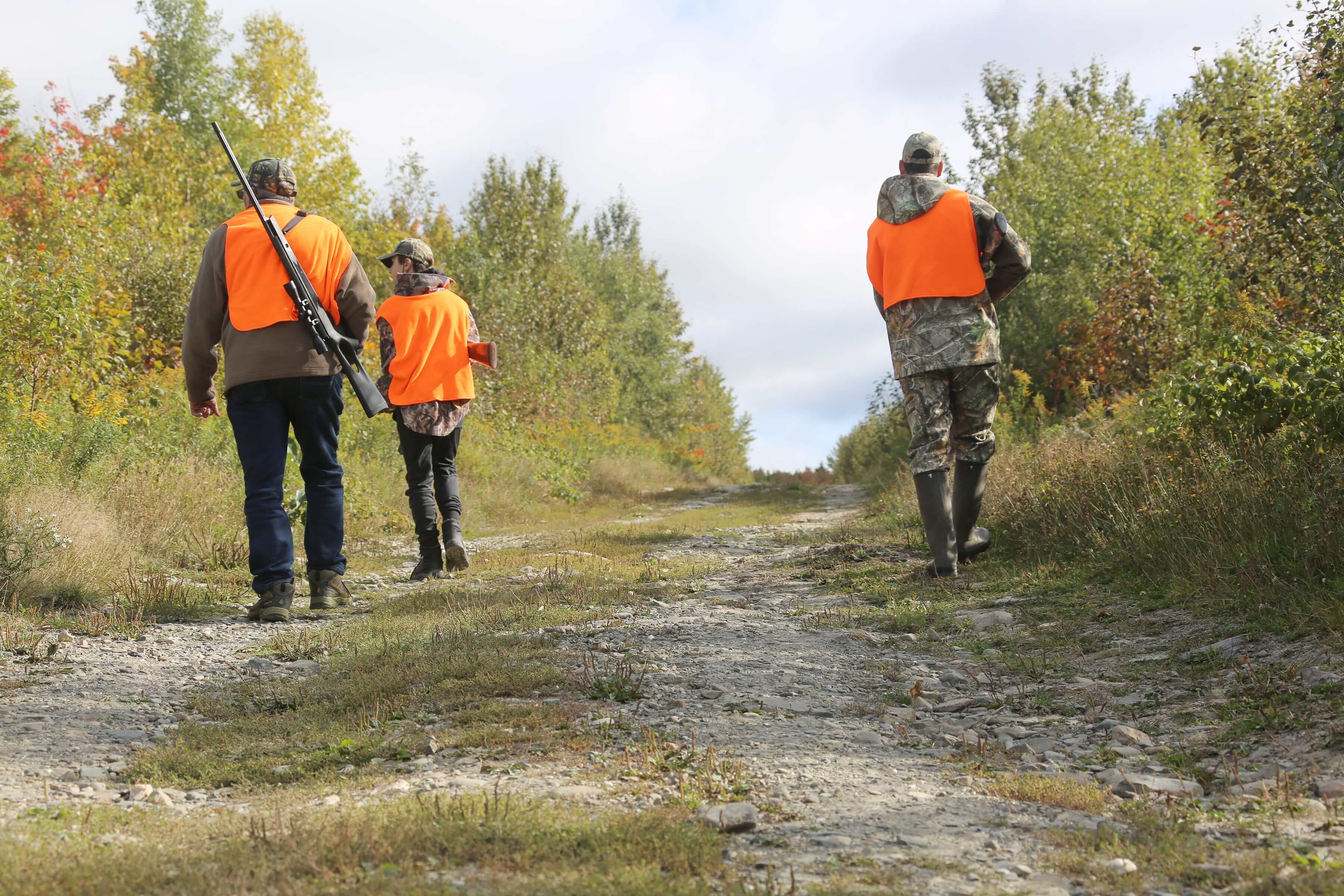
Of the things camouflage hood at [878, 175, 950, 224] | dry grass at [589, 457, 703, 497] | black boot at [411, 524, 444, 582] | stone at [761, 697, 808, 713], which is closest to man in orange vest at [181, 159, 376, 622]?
black boot at [411, 524, 444, 582]

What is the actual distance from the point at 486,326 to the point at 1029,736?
22.5 m

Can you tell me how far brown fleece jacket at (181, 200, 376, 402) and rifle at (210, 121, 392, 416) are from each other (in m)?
0.04

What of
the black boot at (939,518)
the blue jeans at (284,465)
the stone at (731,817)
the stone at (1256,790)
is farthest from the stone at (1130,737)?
the blue jeans at (284,465)

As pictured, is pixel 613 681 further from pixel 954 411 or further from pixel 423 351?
pixel 423 351

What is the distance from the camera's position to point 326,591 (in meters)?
6.32

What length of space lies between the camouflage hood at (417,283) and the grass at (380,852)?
18.6 feet

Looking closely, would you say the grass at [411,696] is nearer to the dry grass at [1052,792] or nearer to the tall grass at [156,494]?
the dry grass at [1052,792]

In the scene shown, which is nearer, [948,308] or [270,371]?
[270,371]

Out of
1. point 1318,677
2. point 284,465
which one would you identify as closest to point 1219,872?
point 1318,677

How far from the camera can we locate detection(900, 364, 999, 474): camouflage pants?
21.4 feet

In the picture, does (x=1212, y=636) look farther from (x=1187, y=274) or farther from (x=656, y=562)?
(x=1187, y=274)

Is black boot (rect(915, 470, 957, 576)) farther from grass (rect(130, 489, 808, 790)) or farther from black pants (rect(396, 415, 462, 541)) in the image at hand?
black pants (rect(396, 415, 462, 541))

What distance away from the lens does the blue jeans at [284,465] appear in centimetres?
598

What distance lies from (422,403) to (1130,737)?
18.4 feet
